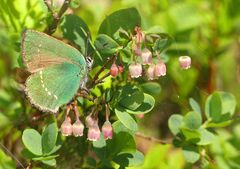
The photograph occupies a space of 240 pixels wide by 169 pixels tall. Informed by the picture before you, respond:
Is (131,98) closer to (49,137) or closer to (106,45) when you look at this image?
(106,45)

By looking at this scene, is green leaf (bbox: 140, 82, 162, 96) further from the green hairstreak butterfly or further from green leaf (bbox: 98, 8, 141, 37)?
the green hairstreak butterfly

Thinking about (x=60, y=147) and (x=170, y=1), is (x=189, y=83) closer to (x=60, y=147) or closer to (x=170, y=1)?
(x=170, y=1)

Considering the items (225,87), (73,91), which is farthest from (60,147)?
(225,87)

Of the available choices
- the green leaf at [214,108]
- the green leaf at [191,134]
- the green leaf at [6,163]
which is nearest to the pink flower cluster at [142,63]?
the green leaf at [191,134]

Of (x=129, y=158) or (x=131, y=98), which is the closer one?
(x=131, y=98)

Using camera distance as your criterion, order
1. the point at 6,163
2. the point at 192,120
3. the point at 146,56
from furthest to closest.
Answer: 1. the point at 192,120
2. the point at 6,163
3. the point at 146,56

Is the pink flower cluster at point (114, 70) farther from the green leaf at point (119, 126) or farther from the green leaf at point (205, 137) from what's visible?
the green leaf at point (205, 137)

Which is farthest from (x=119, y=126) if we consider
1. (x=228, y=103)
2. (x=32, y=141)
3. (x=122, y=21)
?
(x=228, y=103)
